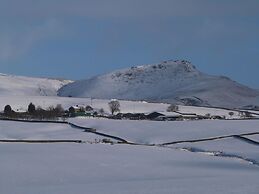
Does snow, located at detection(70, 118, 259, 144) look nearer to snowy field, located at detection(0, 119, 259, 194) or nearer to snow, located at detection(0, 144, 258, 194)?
snowy field, located at detection(0, 119, 259, 194)

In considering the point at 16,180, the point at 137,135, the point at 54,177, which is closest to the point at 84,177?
the point at 54,177

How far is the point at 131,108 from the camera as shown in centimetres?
10250

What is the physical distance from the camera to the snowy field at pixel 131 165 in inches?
559

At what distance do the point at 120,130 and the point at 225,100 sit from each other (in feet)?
498

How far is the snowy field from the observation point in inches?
559

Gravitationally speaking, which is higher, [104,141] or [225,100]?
[225,100]

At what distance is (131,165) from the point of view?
20297mm

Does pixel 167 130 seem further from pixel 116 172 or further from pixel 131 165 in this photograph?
pixel 116 172

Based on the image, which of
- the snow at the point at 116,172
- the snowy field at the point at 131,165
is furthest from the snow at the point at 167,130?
the snow at the point at 116,172

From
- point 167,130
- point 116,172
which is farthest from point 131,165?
point 167,130

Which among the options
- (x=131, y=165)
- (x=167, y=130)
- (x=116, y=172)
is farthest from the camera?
(x=167, y=130)

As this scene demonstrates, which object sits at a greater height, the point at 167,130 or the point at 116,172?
the point at 167,130

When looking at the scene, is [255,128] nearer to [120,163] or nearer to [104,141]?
[104,141]

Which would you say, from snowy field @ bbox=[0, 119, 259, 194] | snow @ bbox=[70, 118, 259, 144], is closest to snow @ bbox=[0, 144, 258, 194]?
snowy field @ bbox=[0, 119, 259, 194]
